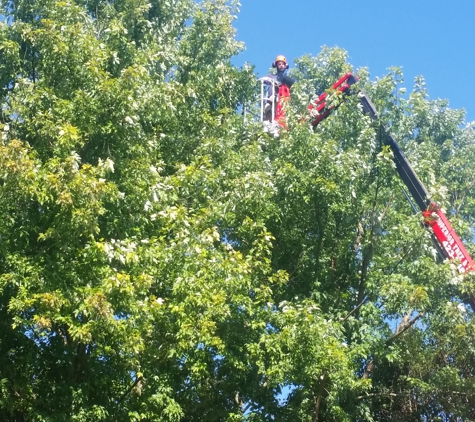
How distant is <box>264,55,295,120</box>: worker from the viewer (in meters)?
18.7

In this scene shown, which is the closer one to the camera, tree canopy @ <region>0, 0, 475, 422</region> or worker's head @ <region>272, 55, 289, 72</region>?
tree canopy @ <region>0, 0, 475, 422</region>

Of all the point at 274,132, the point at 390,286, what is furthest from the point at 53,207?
the point at 274,132

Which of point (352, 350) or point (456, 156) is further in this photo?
point (456, 156)

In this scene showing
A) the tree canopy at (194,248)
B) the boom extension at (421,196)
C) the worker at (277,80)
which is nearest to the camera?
the tree canopy at (194,248)

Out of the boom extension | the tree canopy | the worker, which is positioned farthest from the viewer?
the worker

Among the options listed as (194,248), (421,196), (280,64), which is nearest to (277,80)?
(280,64)

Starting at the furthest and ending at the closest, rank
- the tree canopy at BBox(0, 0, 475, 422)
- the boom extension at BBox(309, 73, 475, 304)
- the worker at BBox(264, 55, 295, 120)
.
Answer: the worker at BBox(264, 55, 295, 120), the boom extension at BBox(309, 73, 475, 304), the tree canopy at BBox(0, 0, 475, 422)

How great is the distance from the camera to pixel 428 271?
13.2m

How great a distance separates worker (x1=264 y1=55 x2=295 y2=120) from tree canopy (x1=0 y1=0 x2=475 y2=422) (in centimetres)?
64

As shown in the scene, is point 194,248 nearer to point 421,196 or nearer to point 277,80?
point 421,196

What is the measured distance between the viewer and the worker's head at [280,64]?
19969mm

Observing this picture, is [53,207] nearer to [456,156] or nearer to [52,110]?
[52,110]

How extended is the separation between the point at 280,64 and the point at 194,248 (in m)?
10.3

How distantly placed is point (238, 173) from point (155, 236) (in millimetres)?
3392
